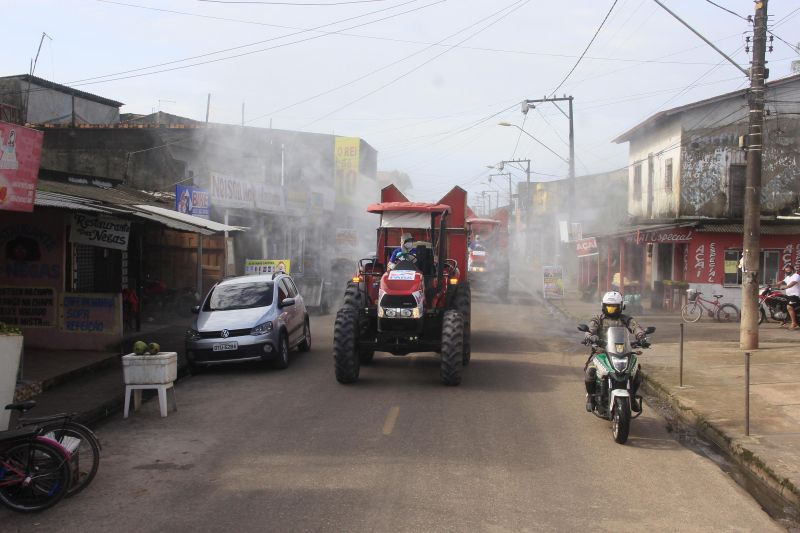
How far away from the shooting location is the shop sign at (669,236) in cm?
2383

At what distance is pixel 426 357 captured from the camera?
46.5 feet

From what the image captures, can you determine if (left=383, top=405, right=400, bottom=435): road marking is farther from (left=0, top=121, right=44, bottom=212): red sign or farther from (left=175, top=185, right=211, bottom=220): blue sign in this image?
(left=175, top=185, right=211, bottom=220): blue sign

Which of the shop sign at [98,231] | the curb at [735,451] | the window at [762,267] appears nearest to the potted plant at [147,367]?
the shop sign at [98,231]

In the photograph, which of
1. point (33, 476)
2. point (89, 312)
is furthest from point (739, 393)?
point (89, 312)

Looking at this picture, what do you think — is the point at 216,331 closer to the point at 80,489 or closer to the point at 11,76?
the point at 80,489

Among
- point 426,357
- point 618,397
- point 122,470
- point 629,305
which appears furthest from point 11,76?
point 618,397

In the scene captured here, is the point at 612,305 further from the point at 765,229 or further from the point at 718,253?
the point at 765,229

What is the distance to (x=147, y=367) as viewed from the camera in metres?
8.91

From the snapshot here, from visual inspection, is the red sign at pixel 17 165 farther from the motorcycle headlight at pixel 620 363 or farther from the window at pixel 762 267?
the window at pixel 762 267

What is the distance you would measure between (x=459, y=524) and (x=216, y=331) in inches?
308

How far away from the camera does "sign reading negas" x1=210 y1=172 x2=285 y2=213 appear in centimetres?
2153

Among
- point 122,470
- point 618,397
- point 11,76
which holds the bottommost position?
point 122,470

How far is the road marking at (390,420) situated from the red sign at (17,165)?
5.07 metres

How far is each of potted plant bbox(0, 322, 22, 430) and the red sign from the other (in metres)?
2.28
